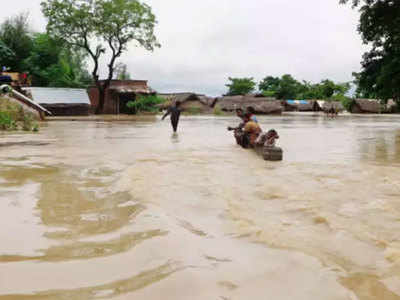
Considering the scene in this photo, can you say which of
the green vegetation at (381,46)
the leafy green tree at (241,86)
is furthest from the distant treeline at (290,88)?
the green vegetation at (381,46)

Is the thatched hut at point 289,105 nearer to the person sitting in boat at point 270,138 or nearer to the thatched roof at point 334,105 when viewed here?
the thatched roof at point 334,105

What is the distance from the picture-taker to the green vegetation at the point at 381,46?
1566 cm

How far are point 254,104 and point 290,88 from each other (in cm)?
2720

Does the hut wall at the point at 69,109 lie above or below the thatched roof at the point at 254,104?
below

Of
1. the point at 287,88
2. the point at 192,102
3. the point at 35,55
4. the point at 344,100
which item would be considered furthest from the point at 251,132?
the point at 287,88

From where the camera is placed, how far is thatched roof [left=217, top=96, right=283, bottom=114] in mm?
49844

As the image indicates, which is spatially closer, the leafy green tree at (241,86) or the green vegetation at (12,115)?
the green vegetation at (12,115)

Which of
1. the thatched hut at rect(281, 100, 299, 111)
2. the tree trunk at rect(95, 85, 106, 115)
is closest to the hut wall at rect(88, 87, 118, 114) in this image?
the tree trunk at rect(95, 85, 106, 115)

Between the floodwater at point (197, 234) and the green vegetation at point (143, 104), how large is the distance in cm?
3223

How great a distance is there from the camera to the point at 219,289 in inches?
82.7

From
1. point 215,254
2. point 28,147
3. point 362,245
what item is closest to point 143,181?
point 215,254

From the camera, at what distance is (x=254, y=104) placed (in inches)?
1970

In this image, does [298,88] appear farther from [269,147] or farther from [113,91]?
[269,147]

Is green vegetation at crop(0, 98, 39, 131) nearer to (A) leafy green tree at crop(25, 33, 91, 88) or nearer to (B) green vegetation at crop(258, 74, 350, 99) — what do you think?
(A) leafy green tree at crop(25, 33, 91, 88)
